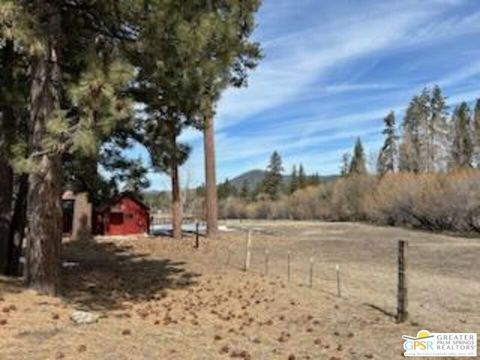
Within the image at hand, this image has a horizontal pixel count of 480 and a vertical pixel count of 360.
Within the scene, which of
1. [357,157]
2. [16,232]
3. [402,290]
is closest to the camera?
[402,290]

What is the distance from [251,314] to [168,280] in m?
4.65

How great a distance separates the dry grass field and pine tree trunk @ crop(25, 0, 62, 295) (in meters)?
0.51

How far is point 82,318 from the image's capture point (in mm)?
8609

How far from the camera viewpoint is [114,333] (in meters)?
8.12

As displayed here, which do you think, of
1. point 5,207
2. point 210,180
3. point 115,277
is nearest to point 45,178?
point 5,207

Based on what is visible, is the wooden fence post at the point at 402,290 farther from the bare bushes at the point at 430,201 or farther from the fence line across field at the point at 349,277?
the bare bushes at the point at 430,201

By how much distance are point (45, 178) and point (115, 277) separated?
5843 mm

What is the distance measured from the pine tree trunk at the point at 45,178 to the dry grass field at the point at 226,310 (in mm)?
513

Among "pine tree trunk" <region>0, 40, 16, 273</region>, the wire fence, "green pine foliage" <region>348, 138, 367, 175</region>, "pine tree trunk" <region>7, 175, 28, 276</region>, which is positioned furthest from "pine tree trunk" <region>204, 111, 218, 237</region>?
"green pine foliage" <region>348, 138, 367, 175</region>

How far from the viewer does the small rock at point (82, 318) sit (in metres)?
8.55

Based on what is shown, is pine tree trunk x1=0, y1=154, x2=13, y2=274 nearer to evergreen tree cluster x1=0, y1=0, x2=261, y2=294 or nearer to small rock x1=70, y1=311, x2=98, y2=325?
evergreen tree cluster x1=0, y1=0, x2=261, y2=294

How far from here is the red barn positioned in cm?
3350

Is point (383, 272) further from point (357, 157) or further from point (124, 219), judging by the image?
point (357, 157)

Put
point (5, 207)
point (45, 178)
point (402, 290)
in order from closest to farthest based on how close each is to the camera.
A: point (45, 178) < point (402, 290) < point (5, 207)
